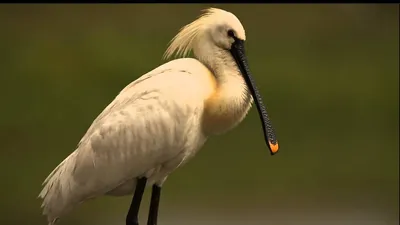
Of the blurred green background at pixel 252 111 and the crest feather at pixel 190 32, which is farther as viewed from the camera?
the blurred green background at pixel 252 111

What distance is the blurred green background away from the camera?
941cm

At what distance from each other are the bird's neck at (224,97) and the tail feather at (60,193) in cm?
67

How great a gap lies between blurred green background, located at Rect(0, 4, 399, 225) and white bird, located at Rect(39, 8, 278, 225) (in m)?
3.70

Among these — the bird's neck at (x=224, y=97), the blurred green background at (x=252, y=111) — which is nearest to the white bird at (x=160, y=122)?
the bird's neck at (x=224, y=97)

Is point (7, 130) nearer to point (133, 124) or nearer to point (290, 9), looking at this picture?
point (290, 9)

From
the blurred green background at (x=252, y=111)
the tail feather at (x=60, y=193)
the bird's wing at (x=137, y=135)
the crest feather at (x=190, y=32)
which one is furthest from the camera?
the blurred green background at (x=252, y=111)

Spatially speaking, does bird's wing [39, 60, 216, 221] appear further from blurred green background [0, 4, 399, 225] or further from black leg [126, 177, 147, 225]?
blurred green background [0, 4, 399, 225]

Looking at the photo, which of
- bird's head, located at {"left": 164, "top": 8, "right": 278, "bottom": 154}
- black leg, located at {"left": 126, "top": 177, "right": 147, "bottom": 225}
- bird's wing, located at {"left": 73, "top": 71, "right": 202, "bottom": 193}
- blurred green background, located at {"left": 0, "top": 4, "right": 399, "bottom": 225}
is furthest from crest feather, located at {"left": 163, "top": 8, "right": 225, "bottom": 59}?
blurred green background, located at {"left": 0, "top": 4, "right": 399, "bottom": 225}

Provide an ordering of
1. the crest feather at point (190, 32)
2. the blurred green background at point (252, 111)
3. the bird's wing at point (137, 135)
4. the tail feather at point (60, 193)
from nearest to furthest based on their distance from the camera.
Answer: the bird's wing at point (137, 135)
the tail feather at point (60, 193)
the crest feather at point (190, 32)
the blurred green background at point (252, 111)

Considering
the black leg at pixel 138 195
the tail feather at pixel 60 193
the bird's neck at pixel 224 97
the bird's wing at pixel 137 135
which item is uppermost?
the bird's neck at pixel 224 97

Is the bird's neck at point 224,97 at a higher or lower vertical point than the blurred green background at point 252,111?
lower

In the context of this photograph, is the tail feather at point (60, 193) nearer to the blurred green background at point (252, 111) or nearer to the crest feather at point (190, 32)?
the crest feather at point (190, 32)

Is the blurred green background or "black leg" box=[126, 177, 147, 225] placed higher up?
the blurred green background

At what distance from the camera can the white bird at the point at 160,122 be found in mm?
4914
